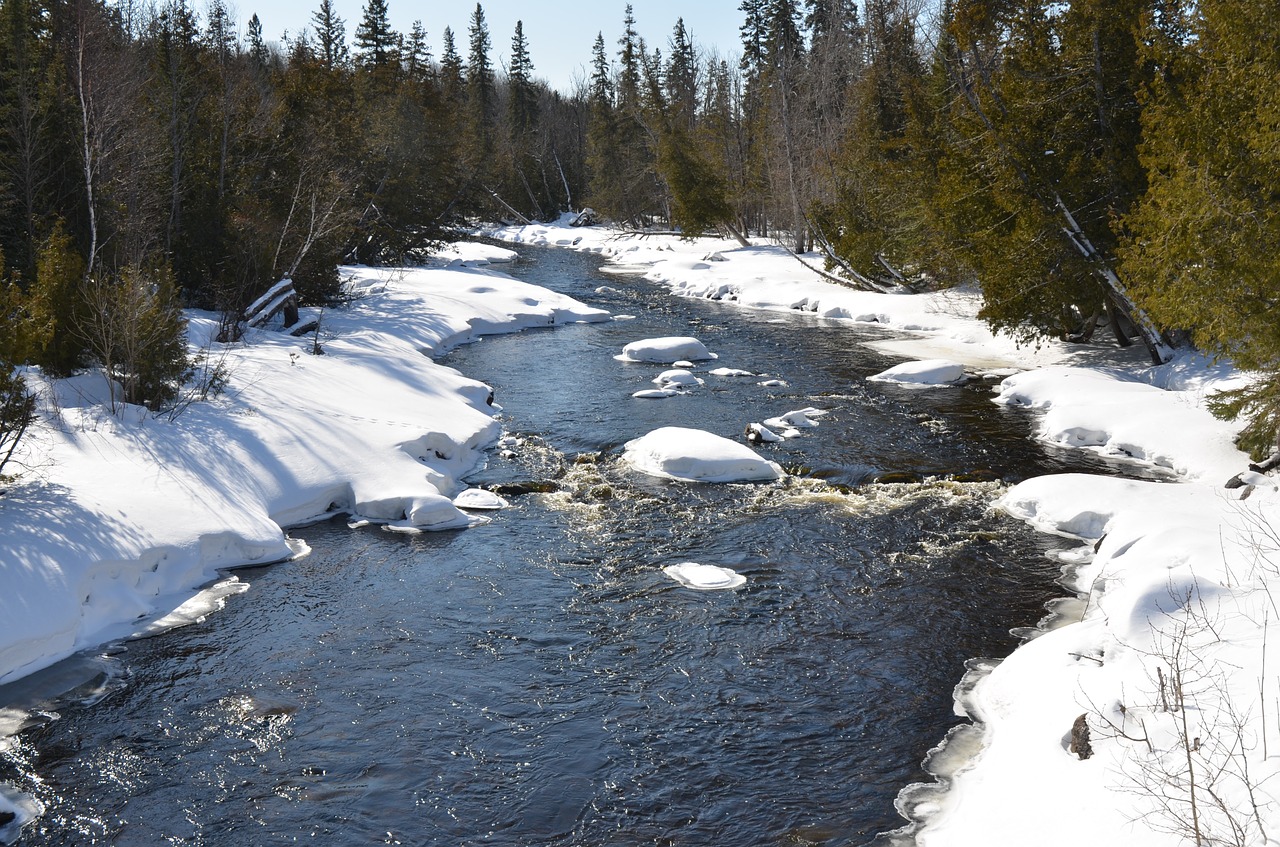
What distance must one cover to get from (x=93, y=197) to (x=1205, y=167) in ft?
67.0

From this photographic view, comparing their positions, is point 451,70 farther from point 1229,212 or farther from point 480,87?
point 1229,212

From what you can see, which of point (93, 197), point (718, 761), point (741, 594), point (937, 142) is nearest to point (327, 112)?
point (93, 197)

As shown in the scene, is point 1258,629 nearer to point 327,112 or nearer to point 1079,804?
point 1079,804

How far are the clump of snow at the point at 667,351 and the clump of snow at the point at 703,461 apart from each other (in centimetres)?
846

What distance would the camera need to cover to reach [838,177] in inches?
1325

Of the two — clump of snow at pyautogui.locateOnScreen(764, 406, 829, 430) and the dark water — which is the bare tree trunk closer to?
the dark water

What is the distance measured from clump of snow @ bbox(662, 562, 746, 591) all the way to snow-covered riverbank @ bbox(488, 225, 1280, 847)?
3.06m

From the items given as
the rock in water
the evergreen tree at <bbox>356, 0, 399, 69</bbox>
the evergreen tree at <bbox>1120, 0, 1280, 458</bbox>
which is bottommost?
the rock in water

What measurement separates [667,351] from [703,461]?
9.33 m

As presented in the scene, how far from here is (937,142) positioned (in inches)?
1025

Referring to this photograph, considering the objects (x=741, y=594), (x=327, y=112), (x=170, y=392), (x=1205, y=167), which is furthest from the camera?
(x=327, y=112)

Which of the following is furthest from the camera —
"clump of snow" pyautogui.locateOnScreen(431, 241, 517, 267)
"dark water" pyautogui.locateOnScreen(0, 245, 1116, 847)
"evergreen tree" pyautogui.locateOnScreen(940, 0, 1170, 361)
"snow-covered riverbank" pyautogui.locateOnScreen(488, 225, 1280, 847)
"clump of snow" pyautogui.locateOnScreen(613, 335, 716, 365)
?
"clump of snow" pyautogui.locateOnScreen(431, 241, 517, 267)

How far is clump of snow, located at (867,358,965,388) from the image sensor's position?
21453 mm

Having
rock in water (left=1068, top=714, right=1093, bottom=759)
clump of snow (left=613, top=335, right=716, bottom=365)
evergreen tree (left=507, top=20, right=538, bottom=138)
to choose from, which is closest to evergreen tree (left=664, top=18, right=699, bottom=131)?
evergreen tree (left=507, top=20, right=538, bottom=138)
